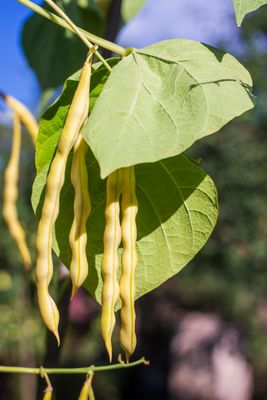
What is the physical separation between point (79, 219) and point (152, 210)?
8 cm

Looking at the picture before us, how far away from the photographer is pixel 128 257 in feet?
1.52

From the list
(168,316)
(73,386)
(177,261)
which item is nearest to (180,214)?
(177,261)

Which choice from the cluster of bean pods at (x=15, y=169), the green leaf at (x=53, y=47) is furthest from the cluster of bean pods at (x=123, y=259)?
the green leaf at (x=53, y=47)

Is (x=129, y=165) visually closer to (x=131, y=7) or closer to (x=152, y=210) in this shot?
(x=152, y=210)

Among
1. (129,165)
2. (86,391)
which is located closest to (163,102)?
(129,165)

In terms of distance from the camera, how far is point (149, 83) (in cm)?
48

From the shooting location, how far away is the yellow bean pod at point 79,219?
1.50ft

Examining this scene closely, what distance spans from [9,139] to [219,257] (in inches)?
91.6

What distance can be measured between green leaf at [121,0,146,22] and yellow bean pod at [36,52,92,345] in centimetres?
47

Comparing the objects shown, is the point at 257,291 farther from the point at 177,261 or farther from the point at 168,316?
the point at 177,261

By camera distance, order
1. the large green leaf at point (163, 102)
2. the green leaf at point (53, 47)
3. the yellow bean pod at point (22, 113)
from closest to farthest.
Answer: the large green leaf at point (163, 102)
the yellow bean pod at point (22, 113)
the green leaf at point (53, 47)

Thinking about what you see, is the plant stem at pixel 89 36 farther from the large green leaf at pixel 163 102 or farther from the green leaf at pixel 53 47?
the green leaf at pixel 53 47

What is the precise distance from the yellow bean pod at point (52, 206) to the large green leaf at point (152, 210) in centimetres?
5

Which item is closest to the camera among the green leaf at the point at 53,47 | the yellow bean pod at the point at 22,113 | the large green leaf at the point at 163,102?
the large green leaf at the point at 163,102
